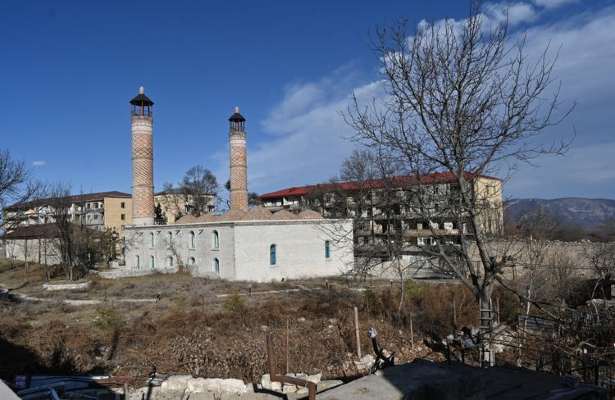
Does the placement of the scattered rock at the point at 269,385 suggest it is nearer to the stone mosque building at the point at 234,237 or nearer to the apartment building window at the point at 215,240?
the stone mosque building at the point at 234,237

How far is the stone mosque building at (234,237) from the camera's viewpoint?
25.8m

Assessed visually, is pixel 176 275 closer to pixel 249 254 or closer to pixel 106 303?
pixel 249 254

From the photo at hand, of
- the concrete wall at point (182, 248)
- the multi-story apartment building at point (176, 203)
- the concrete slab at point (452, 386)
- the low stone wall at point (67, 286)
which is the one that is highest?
the multi-story apartment building at point (176, 203)

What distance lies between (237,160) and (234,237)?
34.5ft

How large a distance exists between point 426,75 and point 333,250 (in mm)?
23310

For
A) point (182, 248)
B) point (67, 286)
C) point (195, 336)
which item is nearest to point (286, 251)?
point (182, 248)

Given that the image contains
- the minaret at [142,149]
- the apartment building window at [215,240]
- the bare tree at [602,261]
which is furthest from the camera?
the minaret at [142,149]

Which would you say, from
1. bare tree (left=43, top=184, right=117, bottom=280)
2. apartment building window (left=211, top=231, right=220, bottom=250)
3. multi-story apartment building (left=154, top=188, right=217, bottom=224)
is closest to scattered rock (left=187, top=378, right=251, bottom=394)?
apartment building window (left=211, top=231, right=220, bottom=250)

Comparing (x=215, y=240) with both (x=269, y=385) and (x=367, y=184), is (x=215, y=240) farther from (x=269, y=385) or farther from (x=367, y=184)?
(x=269, y=385)

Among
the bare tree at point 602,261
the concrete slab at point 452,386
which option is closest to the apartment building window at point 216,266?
the bare tree at point 602,261

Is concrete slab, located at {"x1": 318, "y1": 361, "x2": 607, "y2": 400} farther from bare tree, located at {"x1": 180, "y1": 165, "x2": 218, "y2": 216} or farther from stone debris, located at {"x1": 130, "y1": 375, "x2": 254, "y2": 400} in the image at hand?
bare tree, located at {"x1": 180, "y1": 165, "x2": 218, "y2": 216}

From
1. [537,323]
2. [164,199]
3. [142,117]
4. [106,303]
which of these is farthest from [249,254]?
[164,199]

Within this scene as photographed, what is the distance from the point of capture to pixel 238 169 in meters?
34.3

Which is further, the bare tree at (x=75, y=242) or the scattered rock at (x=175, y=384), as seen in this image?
the bare tree at (x=75, y=242)
